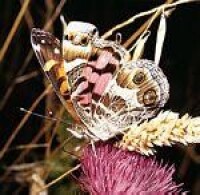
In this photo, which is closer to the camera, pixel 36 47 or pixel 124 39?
pixel 36 47

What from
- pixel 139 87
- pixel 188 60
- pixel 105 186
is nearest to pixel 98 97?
pixel 139 87

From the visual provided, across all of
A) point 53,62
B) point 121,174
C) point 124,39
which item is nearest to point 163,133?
point 121,174

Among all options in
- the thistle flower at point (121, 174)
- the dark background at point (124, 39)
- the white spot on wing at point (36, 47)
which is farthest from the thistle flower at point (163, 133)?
the dark background at point (124, 39)

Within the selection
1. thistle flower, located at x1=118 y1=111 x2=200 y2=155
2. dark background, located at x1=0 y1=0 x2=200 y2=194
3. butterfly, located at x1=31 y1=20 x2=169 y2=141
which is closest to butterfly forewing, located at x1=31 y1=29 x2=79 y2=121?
butterfly, located at x1=31 y1=20 x2=169 y2=141

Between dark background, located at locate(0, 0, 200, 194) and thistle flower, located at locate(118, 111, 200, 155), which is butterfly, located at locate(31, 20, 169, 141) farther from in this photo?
dark background, located at locate(0, 0, 200, 194)

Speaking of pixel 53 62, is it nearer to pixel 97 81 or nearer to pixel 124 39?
pixel 97 81

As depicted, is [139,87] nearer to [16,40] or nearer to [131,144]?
[131,144]
